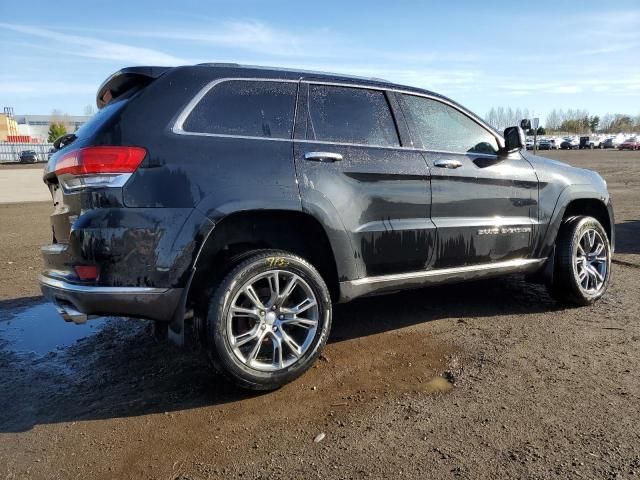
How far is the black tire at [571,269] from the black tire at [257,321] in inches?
96.9

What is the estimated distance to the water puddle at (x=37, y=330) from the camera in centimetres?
428

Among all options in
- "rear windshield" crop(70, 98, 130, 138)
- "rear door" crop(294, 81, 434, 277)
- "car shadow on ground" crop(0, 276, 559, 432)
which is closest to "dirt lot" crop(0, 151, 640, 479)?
"car shadow on ground" crop(0, 276, 559, 432)

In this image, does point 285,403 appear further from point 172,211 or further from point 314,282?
point 172,211

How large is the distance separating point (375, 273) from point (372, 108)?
122 cm

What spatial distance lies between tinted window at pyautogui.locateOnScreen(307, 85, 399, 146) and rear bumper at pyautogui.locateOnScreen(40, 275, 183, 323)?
1396 mm

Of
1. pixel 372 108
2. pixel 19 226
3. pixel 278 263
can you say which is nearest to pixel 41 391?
pixel 278 263

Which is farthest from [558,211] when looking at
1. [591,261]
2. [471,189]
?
[471,189]

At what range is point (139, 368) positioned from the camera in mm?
3775

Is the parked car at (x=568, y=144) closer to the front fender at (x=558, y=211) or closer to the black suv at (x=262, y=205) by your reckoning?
the front fender at (x=558, y=211)

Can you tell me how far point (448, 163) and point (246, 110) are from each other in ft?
5.37

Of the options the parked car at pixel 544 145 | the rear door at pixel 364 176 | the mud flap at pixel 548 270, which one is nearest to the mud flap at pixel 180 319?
the rear door at pixel 364 176

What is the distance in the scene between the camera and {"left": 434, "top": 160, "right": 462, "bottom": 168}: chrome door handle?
4074 millimetres

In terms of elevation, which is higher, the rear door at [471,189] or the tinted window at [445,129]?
the tinted window at [445,129]

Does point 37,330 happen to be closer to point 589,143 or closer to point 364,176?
point 364,176
